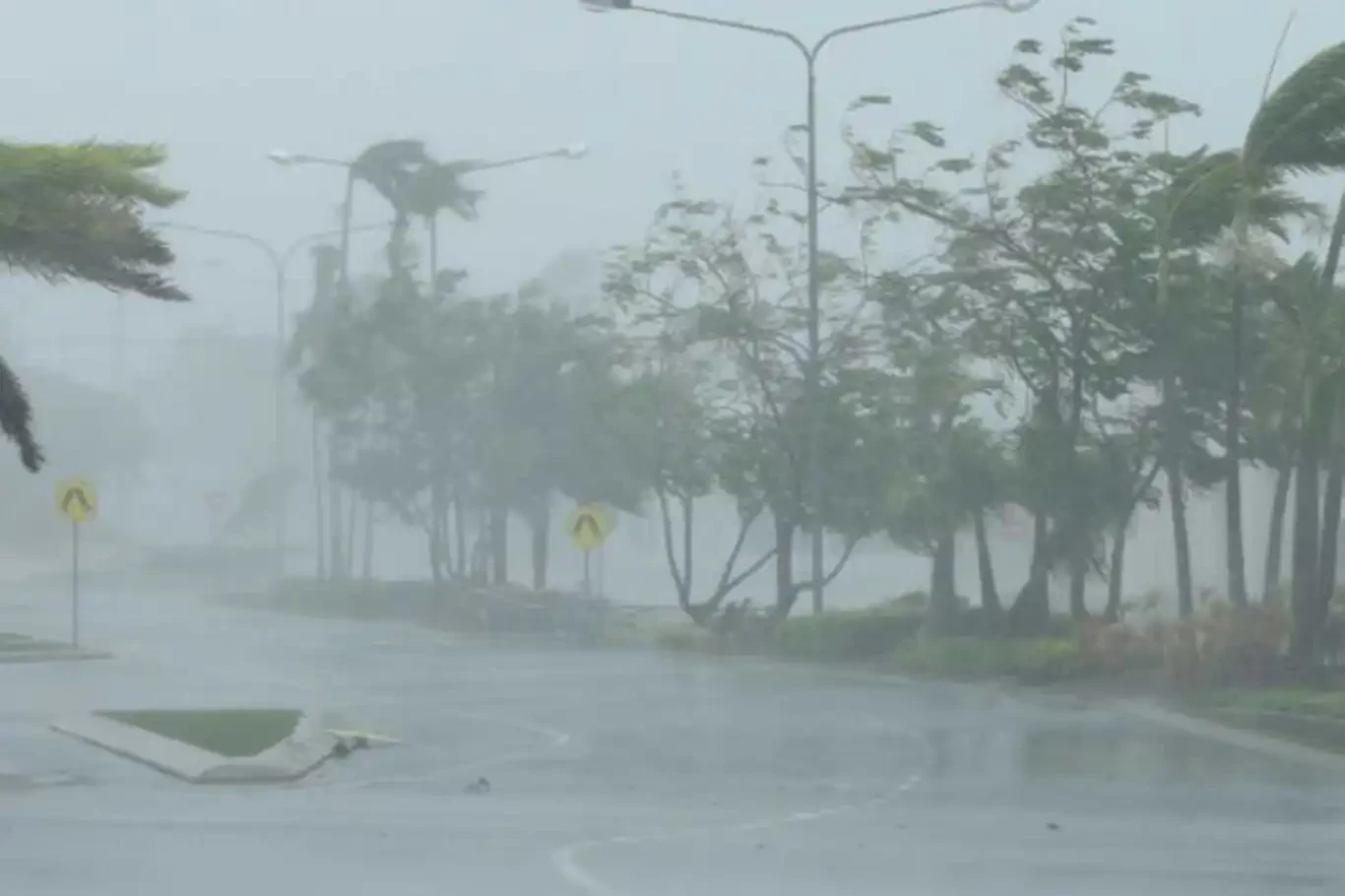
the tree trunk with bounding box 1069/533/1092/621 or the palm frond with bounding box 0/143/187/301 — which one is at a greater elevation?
Answer: the palm frond with bounding box 0/143/187/301

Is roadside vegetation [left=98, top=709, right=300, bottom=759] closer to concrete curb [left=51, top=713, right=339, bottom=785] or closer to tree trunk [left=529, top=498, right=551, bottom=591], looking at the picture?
concrete curb [left=51, top=713, right=339, bottom=785]

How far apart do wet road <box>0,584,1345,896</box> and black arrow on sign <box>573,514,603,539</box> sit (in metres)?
12.2

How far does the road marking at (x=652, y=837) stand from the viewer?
13836mm

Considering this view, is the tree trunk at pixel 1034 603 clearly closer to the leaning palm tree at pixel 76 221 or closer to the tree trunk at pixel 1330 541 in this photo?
the tree trunk at pixel 1330 541

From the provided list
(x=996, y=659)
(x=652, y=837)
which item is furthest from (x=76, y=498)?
(x=652, y=837)

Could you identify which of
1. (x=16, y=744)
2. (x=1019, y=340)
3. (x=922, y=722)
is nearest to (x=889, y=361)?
(x=1019, y=340)

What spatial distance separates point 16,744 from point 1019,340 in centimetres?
1655

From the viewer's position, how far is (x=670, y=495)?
5019cm

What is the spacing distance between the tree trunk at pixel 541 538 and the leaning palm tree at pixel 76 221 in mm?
34916

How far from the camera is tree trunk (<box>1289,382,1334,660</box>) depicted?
27.9 metres

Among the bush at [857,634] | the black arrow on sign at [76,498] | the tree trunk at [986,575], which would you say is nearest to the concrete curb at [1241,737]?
the tree trunk at [986,575]

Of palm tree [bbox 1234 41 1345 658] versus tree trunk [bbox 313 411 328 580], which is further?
tree trunk [bbox 313 411 328 580]

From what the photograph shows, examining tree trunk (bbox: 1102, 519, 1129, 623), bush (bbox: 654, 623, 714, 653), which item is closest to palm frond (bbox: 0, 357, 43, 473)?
tree trunk (bbox: 1102, 519, 1129, 623)

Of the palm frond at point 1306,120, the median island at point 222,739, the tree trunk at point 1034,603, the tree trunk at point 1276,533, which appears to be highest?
the palm frond at point 1306,120
